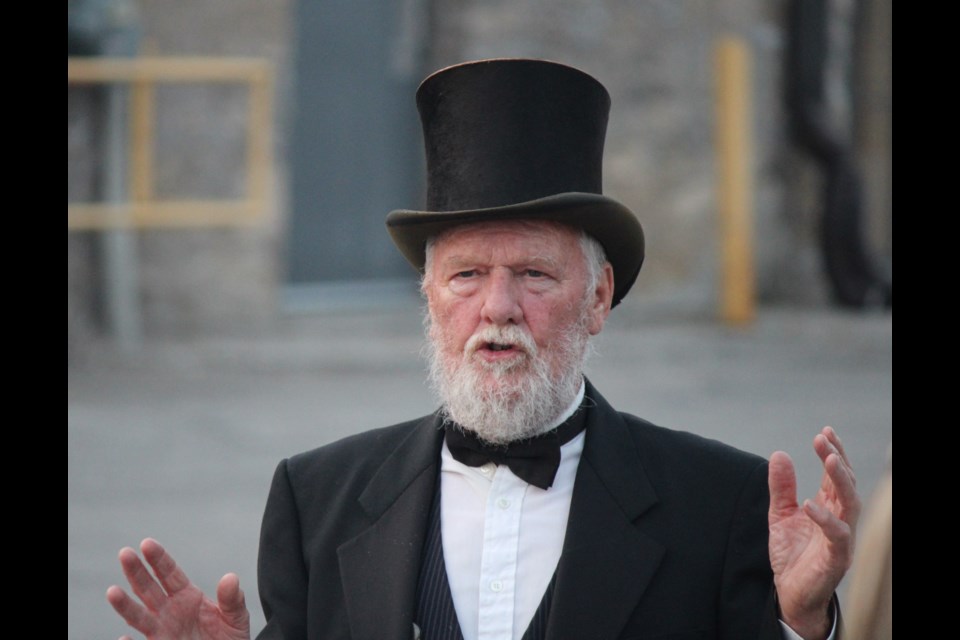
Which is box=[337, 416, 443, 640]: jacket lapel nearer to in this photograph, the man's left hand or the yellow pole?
the man's left hand

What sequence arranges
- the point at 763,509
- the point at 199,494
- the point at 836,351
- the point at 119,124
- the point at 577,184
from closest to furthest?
the point at 763,509 → the point at 577,184 → the point at 199,494 → the point at 119,124 → the point at 836,351

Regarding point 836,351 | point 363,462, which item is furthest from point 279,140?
point 363,462

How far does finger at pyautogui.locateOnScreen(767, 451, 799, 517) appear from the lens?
7.63 ft

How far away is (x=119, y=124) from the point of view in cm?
946

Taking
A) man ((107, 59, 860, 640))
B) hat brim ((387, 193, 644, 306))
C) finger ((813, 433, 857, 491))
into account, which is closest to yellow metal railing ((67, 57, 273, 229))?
hat brim ((387, 193, 644, 306))

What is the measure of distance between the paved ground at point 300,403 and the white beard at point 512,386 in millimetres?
2689

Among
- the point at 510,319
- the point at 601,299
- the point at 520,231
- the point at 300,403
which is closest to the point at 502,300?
the point at 510,319

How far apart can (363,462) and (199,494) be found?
421cm

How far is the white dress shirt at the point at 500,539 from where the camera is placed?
2.59 metres

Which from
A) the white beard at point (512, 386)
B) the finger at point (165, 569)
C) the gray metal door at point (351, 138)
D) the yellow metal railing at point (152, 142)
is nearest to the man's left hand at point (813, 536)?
the white beard at point (512, 386)

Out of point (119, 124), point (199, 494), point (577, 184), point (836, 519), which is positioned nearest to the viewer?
point (836, 519)

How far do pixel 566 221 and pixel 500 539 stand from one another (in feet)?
2.23
